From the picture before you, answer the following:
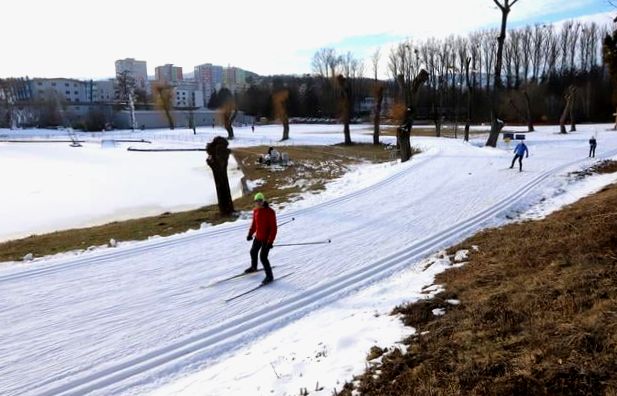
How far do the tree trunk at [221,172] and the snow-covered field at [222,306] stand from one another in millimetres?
2072

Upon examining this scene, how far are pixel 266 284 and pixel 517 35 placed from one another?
8893 centimetres

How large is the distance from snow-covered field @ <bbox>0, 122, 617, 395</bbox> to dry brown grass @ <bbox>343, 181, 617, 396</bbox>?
2.04 feet

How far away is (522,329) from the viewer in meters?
5.23

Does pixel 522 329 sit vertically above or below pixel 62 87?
below

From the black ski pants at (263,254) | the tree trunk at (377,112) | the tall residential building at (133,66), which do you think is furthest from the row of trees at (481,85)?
the tall residential building at (133,66)

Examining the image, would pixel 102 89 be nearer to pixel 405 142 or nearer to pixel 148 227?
pixel 405 142

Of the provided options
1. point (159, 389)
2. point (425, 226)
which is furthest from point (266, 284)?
point (425, 226)

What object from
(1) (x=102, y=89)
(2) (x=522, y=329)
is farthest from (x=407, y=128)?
(1) (x=102, y=89)

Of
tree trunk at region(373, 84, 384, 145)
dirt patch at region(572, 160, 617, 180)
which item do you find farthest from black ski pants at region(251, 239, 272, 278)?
tree trunk at region(373, 84, 384, 145)

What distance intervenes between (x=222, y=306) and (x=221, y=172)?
8098 mm

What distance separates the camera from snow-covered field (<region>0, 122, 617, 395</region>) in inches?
235

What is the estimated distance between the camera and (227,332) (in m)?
7.19

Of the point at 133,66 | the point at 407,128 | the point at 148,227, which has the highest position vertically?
the point at 133,66

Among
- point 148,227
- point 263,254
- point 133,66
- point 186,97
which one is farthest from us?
point 133,66
